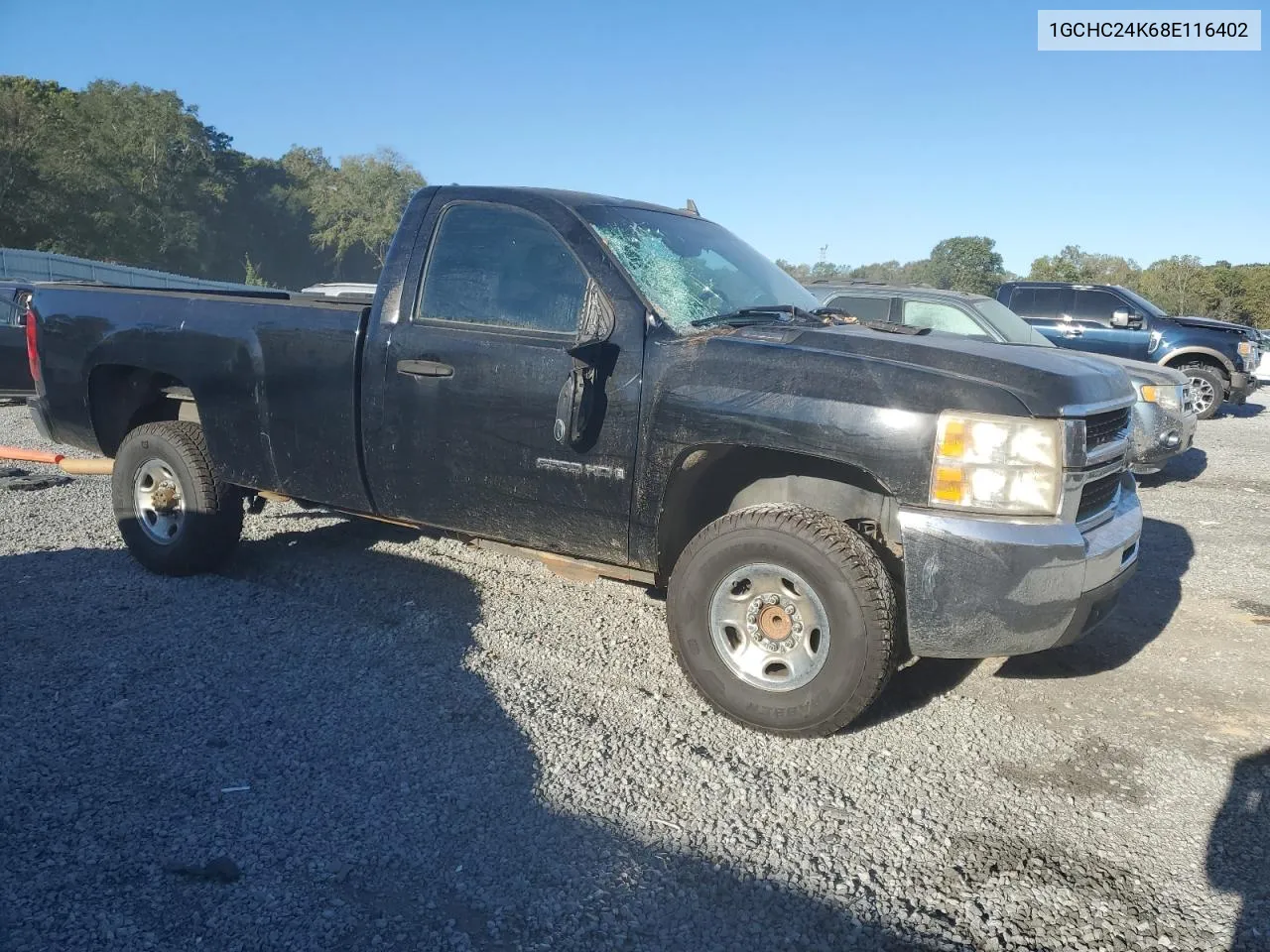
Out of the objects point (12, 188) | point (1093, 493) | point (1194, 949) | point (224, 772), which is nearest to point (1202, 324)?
point (1093, 493)

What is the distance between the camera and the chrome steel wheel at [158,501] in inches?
210

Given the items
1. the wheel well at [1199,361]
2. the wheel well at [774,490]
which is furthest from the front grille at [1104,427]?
the wheel well at [1199,361]

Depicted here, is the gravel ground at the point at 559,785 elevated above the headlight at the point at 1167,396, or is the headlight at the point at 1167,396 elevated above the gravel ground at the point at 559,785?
the headlight at the point at 1167,396

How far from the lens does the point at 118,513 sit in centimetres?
547

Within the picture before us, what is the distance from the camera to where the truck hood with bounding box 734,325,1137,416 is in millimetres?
3283

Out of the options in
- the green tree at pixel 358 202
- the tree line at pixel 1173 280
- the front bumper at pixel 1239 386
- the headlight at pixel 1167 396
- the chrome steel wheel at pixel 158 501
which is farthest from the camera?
the green tree at pixel 358 202

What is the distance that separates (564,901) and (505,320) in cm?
241

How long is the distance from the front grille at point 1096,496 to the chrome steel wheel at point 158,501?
4.39 metres

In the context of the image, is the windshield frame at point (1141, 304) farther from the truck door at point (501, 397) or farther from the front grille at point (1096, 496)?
the truck door at point (501, 397)

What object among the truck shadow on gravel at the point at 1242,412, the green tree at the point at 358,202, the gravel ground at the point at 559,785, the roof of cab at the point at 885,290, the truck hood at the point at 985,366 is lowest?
the gravel ground at the point at 559,785

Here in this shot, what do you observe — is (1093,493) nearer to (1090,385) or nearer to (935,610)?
(1090,385)

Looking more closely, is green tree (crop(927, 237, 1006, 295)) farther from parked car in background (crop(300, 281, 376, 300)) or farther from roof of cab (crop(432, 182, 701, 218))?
roof of cab (crop(432, 182, 701, 218))

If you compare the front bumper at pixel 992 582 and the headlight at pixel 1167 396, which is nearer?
the front bumper at pixel 992 582

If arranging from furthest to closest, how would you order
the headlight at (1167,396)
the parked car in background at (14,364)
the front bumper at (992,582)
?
the parked car in background at (14,364) → the headlight at (1167,396) → the front bumper at (992,582)
